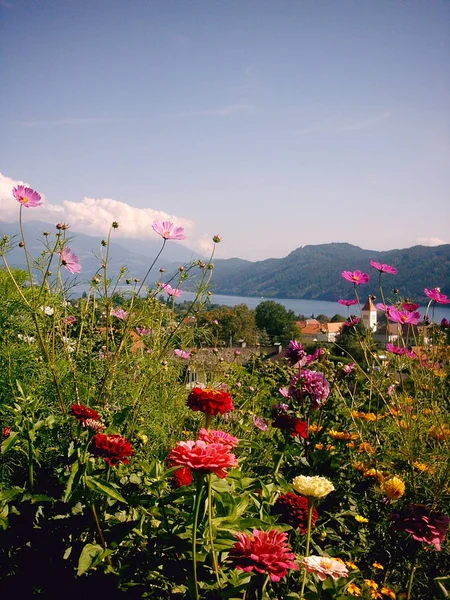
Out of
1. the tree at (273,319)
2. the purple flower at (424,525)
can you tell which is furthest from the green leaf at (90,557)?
the tree at (273,319)

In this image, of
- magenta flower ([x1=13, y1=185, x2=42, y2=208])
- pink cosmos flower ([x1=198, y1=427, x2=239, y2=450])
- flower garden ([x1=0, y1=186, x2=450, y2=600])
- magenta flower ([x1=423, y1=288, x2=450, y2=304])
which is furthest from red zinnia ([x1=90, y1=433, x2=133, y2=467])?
magenta flower ([x1=423, y1=288, x2=450, y2=304])

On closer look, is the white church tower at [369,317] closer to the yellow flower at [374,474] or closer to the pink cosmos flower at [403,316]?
the pink cosmos flower at [403,316]

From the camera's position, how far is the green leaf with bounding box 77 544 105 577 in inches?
49.6

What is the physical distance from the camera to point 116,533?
1.37m

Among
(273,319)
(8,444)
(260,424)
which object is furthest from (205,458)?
(273,319)

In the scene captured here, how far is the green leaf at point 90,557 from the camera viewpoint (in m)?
1.26

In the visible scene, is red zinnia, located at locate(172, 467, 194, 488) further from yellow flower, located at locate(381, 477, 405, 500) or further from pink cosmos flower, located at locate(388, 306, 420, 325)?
pink cosmos flower, located at locate(388, 306, 420, 325)

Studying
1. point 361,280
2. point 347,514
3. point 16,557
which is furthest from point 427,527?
point 361,280

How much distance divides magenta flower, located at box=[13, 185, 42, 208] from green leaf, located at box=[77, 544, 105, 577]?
5.27 ft

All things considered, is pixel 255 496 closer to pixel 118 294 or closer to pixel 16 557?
pixel 16 557

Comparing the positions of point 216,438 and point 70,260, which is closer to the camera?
point 216,438

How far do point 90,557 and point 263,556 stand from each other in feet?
1.84

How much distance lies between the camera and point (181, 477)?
5.08 feet

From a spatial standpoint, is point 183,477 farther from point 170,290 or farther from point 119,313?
point 119,313
